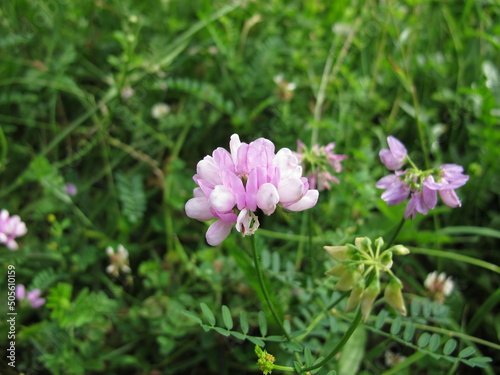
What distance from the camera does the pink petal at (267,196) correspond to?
0.76 m

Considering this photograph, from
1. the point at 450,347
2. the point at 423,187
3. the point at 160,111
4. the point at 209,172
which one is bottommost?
the point at 450,347

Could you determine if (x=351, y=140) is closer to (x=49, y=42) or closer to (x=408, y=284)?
(x=408, y=284)

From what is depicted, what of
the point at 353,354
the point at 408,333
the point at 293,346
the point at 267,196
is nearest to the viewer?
the point at 267,196

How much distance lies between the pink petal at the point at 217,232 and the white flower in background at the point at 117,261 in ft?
2.51

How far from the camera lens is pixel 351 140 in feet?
6.13

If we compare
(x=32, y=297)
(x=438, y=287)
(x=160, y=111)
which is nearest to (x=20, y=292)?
(x=32, y=297)

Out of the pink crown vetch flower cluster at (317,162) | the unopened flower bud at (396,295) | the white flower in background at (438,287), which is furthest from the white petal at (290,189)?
the white flower in background at (438,287)

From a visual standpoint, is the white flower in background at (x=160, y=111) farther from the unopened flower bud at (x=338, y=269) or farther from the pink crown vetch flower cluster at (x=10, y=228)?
the unopened flower bud at (x=338, y=269)

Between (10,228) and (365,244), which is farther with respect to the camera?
(10,228)

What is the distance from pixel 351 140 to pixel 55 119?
1.12 m

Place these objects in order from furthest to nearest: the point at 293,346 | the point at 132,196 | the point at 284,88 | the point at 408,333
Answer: the point at 284,88, the point at 132,196, the point at 408,333, the point at 293,346

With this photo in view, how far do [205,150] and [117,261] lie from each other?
0.56 m

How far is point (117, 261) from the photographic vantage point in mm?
1514

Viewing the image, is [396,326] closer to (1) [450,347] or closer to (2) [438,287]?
(1) [450,347]
